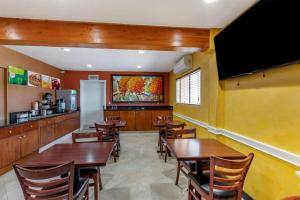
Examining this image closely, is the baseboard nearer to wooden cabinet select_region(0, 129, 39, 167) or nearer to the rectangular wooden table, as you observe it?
the rectangular wooden table

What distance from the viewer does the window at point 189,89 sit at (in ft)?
14.6

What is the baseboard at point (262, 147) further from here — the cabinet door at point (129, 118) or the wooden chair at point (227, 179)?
the cabinet door at point (129, 118)

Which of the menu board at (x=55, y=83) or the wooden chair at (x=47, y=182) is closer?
the wooden chair at (x=47, y=182)

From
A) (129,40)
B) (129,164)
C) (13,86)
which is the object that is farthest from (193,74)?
(13,86)

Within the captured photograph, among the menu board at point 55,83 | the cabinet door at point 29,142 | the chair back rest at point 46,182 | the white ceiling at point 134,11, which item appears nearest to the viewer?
the chair back rest at point 46,182

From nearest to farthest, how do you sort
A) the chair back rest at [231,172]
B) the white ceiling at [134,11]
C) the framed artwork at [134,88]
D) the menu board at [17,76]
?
the chair back rest at [231,172], the white ceiling at [134,11], the menu board at [17,76], the framed artwork at [134,88]

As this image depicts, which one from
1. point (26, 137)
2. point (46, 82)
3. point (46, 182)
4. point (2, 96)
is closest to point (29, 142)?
point (26, 137)

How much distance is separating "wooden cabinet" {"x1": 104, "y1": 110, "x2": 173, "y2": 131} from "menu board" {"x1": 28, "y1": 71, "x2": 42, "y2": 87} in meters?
2.62

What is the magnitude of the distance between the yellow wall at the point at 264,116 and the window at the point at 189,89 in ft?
4.02

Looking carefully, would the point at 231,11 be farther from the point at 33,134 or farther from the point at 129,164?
the point at 33,134

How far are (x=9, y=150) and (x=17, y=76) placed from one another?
1.85 meters

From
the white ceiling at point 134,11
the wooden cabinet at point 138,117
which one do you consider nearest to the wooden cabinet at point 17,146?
the white ceiling at point 134,11

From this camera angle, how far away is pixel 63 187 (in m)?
1.53

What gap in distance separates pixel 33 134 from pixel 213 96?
3.93m
